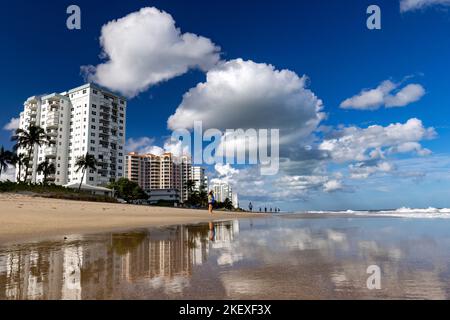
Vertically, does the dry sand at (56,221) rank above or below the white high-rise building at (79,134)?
below

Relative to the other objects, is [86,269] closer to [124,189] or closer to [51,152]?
[124,189]

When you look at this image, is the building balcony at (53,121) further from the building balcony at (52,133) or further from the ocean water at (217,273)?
the ocean water at (217,273)

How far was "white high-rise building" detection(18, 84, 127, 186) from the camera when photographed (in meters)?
→ 115

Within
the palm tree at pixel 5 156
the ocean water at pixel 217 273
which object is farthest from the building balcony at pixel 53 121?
the ocean water at pixel 217 273

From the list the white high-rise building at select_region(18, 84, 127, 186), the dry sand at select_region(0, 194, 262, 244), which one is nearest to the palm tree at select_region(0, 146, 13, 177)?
the white high-rise building at select_region(18, 84, 127, 186)

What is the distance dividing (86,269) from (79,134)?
408ft

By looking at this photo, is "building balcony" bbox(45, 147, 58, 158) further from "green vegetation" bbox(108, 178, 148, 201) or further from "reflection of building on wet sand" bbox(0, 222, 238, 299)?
"reflection of building on wet sand" bbox(0, 222, 238, 299)

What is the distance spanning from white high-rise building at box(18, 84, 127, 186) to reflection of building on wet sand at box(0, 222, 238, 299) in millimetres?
113177

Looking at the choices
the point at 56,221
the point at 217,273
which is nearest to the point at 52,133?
the point at 56,221

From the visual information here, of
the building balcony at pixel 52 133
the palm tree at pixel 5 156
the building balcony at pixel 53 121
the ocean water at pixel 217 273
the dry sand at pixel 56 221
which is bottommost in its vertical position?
the dry sand at pixel 56 221

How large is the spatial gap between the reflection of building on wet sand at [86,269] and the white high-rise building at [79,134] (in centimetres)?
11318

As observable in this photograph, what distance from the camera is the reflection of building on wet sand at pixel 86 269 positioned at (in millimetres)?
3717
